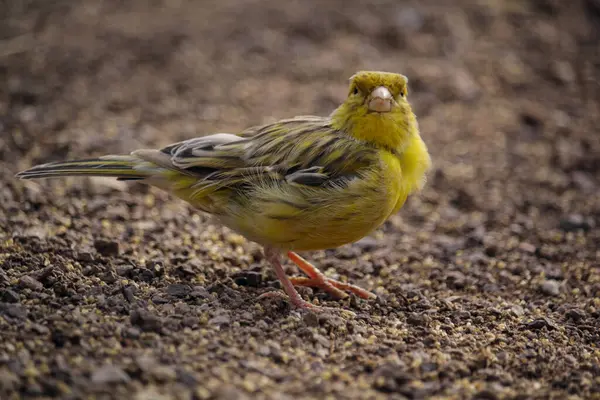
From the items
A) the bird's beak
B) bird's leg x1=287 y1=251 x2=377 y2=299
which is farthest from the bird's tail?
the bird's beak

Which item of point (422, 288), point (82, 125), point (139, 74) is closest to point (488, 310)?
point (422, 288)

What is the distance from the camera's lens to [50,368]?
3629mm

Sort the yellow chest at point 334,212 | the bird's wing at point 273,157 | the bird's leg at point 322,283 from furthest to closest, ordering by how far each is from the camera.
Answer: the bird's leg at point 322,283
the bird's wing at point 273,157
the yellow chest at point 334,212

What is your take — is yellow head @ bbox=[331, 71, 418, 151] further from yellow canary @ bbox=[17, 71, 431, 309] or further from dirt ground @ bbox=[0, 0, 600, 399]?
dirt ground @ bbox=[0, 0, 600, 399]

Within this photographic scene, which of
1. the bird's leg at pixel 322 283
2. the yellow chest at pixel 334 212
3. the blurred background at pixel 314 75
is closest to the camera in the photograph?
the yellow chest at pixel 334 212

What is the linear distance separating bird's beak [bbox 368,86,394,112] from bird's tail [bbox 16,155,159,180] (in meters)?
1.55

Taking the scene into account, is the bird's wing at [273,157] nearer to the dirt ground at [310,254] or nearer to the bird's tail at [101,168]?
the bird's tail at [101,168]

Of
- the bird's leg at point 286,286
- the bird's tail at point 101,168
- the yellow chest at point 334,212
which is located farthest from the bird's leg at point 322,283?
the bird's tail at point 101,168

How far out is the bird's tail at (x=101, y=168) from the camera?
202 inches

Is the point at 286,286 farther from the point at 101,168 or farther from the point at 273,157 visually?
the point at 101,168

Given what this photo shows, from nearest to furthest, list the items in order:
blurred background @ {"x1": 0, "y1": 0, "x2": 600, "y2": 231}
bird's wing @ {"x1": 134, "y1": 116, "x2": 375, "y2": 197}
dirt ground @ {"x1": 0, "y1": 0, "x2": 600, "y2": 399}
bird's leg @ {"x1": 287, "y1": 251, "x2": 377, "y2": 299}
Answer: dirt ground @ {"x1": 0, "y1": 0, "x2": 600, "y2": 399} < bird's wing @ {"x1": 134, "y1": 116, "x2": 375, "y2": 197} < bird's leg @ {"x1": 287, "y1": 251, "x2": 377, "y2": 299} < blurred background @ {"x1": 0, "y1": 0, "x2": 600, "y2": 231}

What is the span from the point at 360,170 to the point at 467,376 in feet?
4.82

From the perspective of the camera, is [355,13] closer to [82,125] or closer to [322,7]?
[322,7]

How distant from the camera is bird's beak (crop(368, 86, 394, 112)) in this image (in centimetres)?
480
